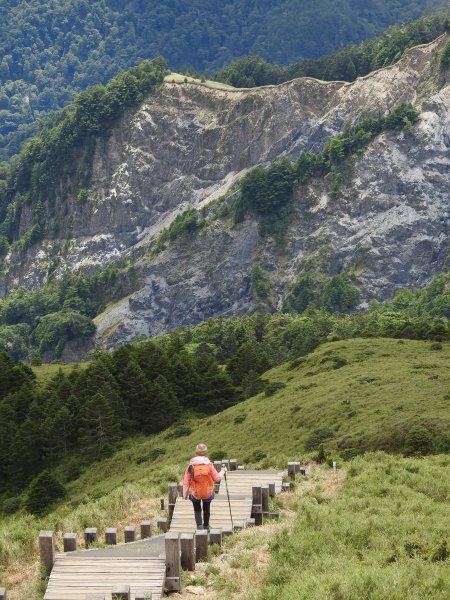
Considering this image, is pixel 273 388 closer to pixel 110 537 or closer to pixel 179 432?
pixel 179 432

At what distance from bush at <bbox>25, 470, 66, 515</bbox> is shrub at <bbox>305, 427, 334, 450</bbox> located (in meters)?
17.0

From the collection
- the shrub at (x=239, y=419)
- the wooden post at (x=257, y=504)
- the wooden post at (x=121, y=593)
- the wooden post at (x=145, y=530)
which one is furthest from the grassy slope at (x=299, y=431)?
the wooden post at (x=121, y=593)

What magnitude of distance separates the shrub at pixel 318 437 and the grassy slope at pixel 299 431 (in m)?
0.58

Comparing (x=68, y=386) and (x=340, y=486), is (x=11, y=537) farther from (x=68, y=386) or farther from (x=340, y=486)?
(x=68, y=386)

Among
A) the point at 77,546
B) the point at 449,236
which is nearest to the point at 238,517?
the point at 77,546

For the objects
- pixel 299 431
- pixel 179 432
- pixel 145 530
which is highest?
pixel 179 432

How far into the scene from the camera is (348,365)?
92000mm

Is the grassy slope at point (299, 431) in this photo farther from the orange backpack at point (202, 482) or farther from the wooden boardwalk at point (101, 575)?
the orange backpack at point (202, 482)

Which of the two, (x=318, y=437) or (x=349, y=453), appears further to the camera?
(x=318, y=437)

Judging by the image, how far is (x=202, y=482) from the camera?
100ft

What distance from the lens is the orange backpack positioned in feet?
100

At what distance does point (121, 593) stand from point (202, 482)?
6.02 meters

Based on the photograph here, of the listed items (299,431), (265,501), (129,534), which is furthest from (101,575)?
(299,431)

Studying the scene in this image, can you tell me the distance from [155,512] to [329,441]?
27340 mm
